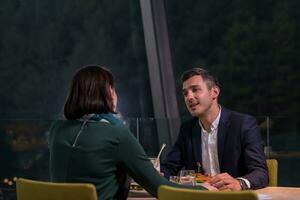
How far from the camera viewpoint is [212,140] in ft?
8.87

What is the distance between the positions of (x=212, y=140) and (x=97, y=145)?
889 mm

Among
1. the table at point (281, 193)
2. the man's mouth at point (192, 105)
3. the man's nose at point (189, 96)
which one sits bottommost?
the table at point (281, 193)

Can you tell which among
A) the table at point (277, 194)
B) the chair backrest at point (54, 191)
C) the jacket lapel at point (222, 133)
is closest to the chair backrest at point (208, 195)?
the chair backrest at point (54, 191)

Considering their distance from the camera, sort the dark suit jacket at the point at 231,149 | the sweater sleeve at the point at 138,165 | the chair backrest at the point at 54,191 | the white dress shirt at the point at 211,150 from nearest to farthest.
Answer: the chair backrest at the point at 54,191 → the sweater sleeve at the point at 138,165 → the dark suit jacket at the point at 231,149 → the white dress shirt at the point at 211,150

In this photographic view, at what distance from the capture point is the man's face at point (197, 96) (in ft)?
8.96

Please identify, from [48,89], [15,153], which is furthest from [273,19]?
[15,153]

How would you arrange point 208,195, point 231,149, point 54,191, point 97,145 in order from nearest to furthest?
1. point 208,195
2. point 54,191
3. point 97,145
4. point 231,149

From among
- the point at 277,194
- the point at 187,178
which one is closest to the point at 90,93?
the point at 187,178

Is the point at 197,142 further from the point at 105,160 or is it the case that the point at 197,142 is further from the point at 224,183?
the point at 105,160

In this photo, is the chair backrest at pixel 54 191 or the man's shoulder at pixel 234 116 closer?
the chair backrest at pixel 54 191

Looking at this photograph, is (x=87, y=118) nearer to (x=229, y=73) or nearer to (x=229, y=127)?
(x=229, y=127)

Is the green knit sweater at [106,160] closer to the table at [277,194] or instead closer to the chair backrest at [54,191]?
the chair backrest at [54,191]

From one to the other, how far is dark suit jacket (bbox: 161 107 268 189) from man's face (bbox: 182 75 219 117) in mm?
79

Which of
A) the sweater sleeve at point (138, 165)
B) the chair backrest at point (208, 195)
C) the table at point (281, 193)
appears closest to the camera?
the chair backrest at point (208, 195)
